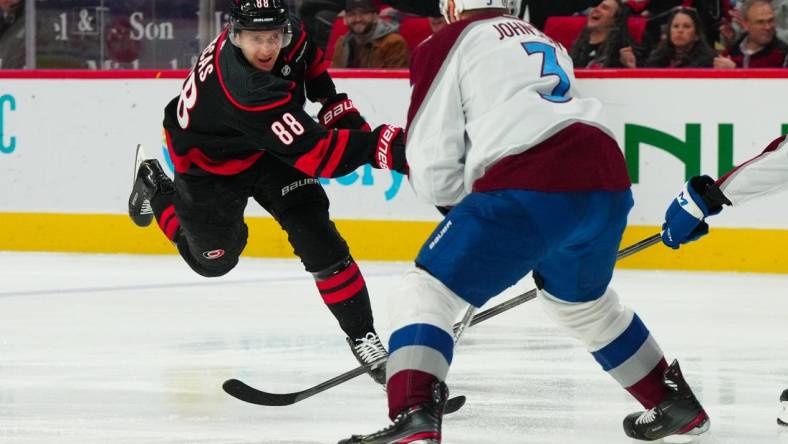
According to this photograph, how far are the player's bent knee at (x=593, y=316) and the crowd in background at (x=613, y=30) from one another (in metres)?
3.38

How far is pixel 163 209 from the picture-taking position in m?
4.18

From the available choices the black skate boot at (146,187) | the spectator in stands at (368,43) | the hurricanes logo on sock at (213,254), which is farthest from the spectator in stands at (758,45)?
the hurricanes logo on sock at (213,254)

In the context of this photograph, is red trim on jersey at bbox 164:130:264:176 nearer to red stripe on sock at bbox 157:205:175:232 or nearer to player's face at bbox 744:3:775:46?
red stripe on sock at bbox 157:205:175:232

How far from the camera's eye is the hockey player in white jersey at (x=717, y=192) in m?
2.77

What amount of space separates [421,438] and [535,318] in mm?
2300

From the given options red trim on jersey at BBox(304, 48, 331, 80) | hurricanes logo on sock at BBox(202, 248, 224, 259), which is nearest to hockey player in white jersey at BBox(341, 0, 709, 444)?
red trim on jersey at BBox(304, 48, 331, 80)

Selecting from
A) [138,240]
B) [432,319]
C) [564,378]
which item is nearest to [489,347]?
[564,378]

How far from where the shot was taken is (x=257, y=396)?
3.09 m

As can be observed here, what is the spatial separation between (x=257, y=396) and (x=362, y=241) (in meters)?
3.05

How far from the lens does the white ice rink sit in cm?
291

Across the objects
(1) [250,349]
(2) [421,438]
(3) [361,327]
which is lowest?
(1) [250,349]

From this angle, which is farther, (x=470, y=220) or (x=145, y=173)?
(x=145, y=173)

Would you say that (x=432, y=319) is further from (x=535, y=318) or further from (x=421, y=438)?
(x=535, y=318)

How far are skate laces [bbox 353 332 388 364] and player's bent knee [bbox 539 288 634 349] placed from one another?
0.69 m
